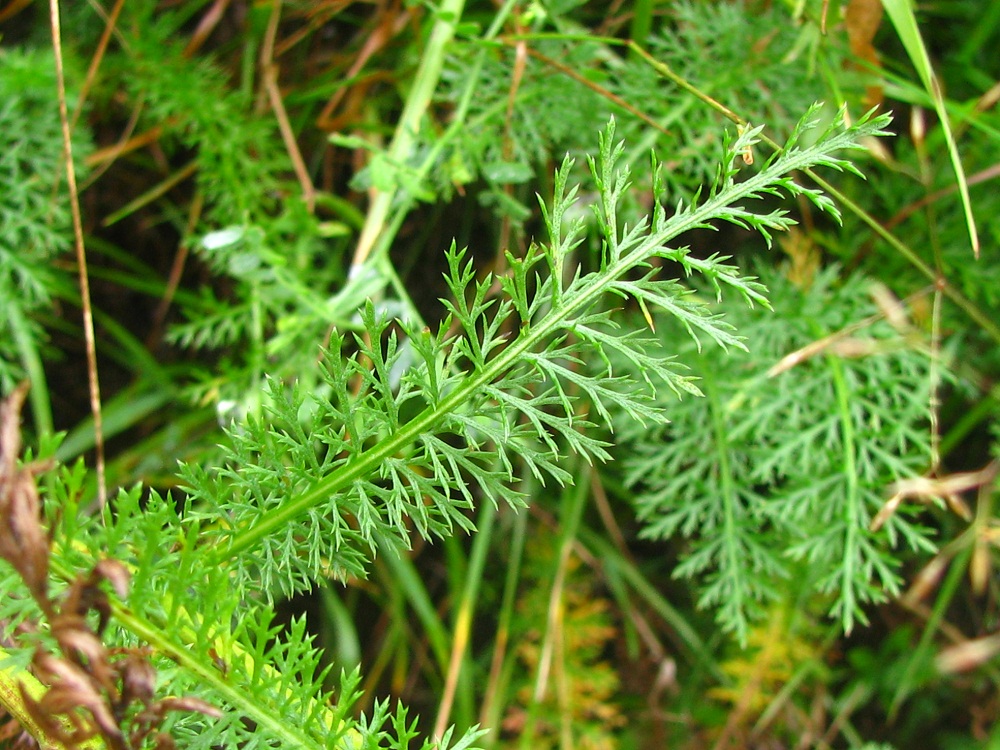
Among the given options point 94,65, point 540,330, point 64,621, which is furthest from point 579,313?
point 94,65

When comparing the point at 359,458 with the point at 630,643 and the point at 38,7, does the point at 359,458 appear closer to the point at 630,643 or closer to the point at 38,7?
the point at 630,643

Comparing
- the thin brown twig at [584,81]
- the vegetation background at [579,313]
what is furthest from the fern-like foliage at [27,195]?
the thin brown twig at [584,81]

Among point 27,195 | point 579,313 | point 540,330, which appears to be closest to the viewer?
point 540,330

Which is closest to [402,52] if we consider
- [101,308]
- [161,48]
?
[161,48]

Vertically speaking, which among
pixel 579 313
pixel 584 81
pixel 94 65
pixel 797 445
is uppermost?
pixel 94 65

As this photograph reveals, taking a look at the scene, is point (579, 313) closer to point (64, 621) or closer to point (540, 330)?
point (540, 330)

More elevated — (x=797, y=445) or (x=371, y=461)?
(x=371, y=461)

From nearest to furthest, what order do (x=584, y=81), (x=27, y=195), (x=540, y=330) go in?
1. (x=540, y=330)
2. (x=584, y=81)
3. (x=27, y=195)

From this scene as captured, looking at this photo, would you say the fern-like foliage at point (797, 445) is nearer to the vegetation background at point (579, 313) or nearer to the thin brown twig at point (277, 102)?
the vegetation background at point (579, 313)

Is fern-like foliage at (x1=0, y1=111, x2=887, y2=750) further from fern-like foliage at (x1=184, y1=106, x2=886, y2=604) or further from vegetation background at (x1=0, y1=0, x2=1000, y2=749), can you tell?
vegetation background at (x1=0, y1=0, x2=1000, y2=749)
